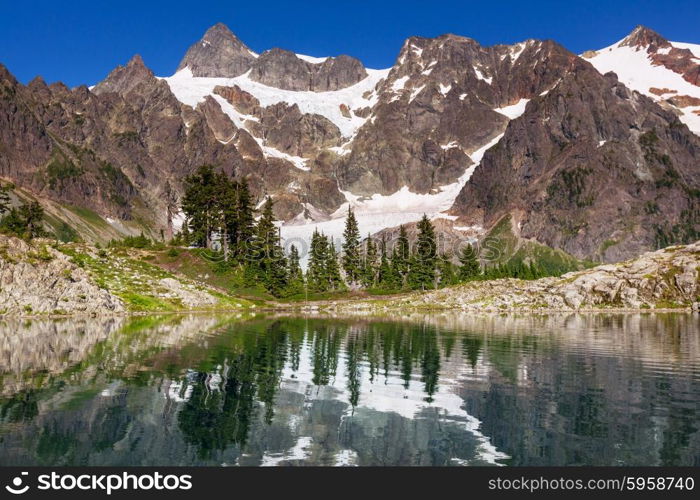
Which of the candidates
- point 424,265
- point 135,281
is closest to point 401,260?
point 424,265

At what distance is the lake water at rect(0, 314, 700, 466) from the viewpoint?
62.5ft

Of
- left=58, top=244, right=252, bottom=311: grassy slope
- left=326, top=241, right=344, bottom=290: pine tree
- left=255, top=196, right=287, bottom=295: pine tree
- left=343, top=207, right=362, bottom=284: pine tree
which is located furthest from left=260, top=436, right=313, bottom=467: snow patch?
left=343, top=207, right=362, bottom=284: pine tree

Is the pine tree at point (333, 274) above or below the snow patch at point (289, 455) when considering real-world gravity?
above

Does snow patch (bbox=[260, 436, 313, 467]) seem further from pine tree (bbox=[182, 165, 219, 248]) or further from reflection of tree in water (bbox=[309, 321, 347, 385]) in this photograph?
pine tree (bbox=[182, 165, 219, 248])

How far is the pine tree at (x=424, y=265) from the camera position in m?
153

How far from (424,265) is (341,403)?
129074mm

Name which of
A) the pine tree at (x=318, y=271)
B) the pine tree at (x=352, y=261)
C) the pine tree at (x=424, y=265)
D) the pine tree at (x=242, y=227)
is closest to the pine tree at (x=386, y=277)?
the pine tree at (x=424, y=265)

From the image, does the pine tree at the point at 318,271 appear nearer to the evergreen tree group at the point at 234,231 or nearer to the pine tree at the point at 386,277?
the evergreen tree group at the point at 234,231

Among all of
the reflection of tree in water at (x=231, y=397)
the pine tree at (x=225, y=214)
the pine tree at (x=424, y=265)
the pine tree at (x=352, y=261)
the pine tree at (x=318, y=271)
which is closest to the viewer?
the reflection of tree in water at (x=231, y=397)

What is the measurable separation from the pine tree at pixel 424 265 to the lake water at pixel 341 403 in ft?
340

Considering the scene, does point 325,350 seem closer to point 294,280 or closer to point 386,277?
point 294,280
